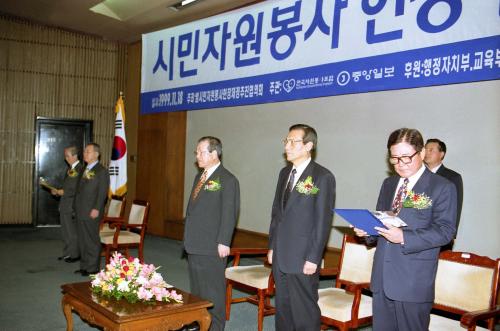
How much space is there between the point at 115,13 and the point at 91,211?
4.02m

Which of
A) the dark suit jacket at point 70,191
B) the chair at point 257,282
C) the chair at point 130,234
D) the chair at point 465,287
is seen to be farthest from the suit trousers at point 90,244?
the chair at point 465,287

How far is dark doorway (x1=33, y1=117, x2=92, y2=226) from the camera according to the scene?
8945 mm

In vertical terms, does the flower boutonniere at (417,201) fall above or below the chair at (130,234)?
above

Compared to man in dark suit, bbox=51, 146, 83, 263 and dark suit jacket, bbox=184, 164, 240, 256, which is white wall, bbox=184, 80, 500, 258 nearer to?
man in dark suit, bbox=51, 146, 83, 263

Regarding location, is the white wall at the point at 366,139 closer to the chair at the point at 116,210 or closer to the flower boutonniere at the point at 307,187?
the chair at the point at 116,210

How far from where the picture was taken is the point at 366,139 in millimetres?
5547

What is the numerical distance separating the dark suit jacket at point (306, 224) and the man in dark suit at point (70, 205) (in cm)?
389

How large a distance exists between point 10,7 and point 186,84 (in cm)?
401

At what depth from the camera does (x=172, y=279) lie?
213 inches

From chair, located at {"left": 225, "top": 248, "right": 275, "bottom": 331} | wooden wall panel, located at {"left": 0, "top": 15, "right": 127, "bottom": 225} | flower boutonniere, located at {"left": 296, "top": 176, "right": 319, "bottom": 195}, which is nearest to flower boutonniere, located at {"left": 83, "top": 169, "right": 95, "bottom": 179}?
chair, located at {"left": 225, "top": 248, "right": 275, "bottom": 331}

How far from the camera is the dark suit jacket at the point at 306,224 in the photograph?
9.49 feet

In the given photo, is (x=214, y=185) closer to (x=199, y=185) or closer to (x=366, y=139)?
(x=199, y=185)

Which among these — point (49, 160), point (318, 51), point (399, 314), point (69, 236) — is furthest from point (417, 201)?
point (49, 160)

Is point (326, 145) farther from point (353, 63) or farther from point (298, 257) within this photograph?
point (298, 257)
